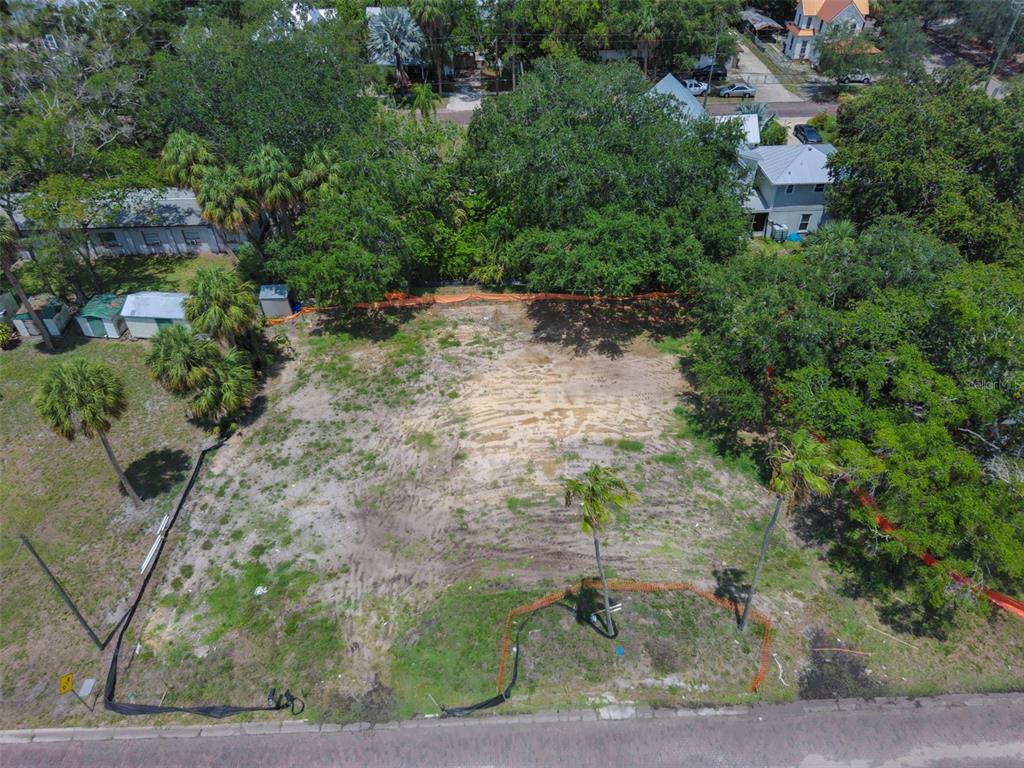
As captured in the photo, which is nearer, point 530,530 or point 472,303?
point 530,530

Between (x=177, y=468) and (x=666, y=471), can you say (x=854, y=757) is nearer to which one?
(x=666, y=471)

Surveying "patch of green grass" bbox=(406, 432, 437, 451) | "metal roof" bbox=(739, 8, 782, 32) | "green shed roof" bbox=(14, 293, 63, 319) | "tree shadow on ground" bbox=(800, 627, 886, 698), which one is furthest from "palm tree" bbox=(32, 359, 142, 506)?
"metal roof" bbox=(739, 8, 782, 32)

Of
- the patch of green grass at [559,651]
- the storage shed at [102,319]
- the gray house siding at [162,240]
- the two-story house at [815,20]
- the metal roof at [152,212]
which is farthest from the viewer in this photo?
the two-story house at [815,20]

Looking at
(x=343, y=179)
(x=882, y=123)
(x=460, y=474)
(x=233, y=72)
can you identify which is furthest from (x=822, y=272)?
(x=233, y=72)

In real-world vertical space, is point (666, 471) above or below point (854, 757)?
above

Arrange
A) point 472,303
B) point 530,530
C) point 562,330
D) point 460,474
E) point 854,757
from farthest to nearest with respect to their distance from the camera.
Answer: point 472,303
point 562,330
point 460,474
point 530,530
point 854,757

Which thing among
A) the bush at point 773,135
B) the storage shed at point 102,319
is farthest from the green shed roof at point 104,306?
the bush at point 773,135

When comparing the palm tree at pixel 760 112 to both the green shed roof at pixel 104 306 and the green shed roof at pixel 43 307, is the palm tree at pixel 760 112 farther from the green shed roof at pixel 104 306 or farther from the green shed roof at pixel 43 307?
the green shed roof at pixel 43 307

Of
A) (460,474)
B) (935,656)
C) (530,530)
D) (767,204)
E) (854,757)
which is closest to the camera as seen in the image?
(854,757)
